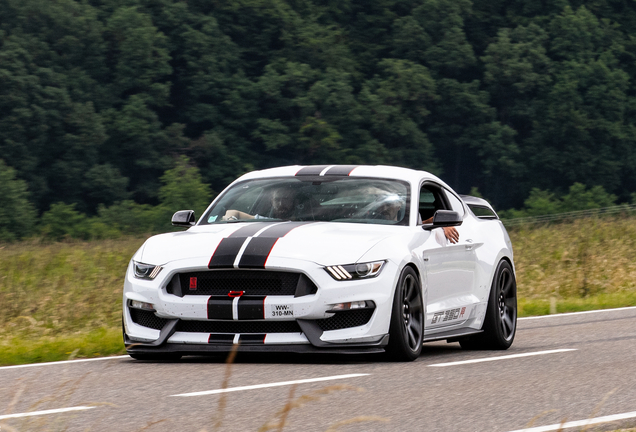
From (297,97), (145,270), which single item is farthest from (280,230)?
(297,97)

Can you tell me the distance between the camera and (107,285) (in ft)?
54.5

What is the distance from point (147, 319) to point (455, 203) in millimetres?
3441

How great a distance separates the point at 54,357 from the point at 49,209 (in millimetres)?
54022

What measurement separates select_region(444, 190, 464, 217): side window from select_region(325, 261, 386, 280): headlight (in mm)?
2461

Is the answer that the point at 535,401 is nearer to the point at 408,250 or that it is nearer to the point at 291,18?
the point at 408,250

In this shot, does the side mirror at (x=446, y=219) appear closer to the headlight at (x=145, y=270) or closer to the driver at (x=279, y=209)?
the driver at (x=279, y=209)

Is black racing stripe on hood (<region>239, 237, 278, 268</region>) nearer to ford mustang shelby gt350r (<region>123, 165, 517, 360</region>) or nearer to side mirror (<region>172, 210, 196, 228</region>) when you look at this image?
ford mustang shelby gt350r (<region>123, 165, 517, 360</region>)

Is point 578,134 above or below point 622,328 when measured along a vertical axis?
below

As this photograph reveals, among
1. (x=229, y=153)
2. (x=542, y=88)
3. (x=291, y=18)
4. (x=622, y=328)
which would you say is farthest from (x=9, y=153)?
(x=622, y=328)

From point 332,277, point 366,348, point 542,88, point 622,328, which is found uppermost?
point 332,277

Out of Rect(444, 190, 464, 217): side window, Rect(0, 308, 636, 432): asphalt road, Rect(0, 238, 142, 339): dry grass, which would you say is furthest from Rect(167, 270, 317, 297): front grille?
Rect(0, 238, 142, 339): dry grass

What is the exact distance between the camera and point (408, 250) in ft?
28.8

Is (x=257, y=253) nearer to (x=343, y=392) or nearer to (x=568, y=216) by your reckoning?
(x=343, y=392)

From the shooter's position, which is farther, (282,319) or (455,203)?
(455,203)
